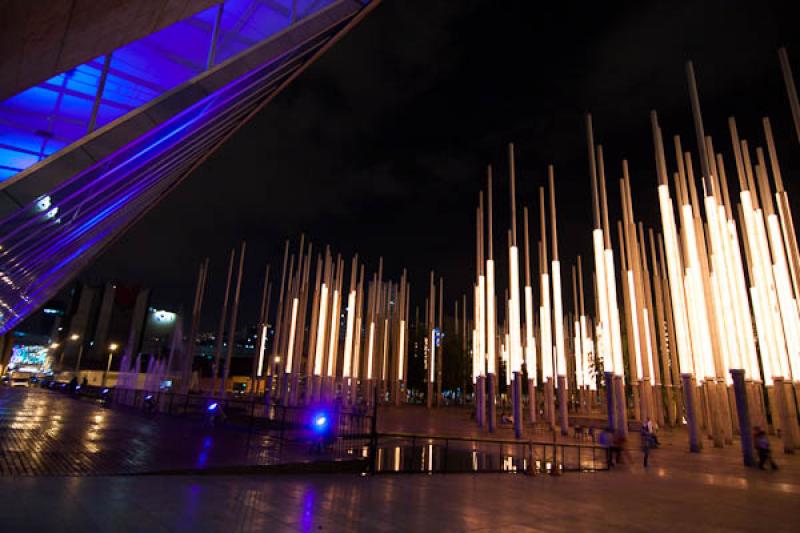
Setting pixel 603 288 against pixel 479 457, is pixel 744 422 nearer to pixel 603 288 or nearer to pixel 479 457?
pixel 603 288

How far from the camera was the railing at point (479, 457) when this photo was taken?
1331cm

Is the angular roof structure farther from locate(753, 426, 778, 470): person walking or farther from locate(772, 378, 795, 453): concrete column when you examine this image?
locate(772, 378, 795, 453): concrete column

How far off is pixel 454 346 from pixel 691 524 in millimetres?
56809

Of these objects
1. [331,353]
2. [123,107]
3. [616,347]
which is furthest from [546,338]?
[123,107]

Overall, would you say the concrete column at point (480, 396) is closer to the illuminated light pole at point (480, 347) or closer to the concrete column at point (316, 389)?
the illuminated light pole at point (480, 347)

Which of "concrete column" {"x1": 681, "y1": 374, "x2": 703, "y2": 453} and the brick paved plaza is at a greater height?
"concrete column" {"x1": 681, "y1": 374, "x2": 703, "y2": 453}

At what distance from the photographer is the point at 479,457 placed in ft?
56.1

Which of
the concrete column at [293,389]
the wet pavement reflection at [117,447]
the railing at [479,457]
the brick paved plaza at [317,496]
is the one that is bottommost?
the railing at [479,457]

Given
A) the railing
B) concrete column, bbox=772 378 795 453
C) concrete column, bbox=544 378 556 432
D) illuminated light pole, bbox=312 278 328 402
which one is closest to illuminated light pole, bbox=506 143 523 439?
concrete column, bbox=544 378 556 432

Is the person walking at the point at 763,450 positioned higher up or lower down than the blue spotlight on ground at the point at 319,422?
lower down

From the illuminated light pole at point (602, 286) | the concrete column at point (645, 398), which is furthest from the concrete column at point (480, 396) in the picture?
the concrete column at point (645, 398)

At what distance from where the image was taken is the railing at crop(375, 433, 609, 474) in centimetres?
1331

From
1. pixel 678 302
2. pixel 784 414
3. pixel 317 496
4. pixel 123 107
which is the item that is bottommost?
pixel 317 496

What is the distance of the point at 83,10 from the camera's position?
3988 mm
